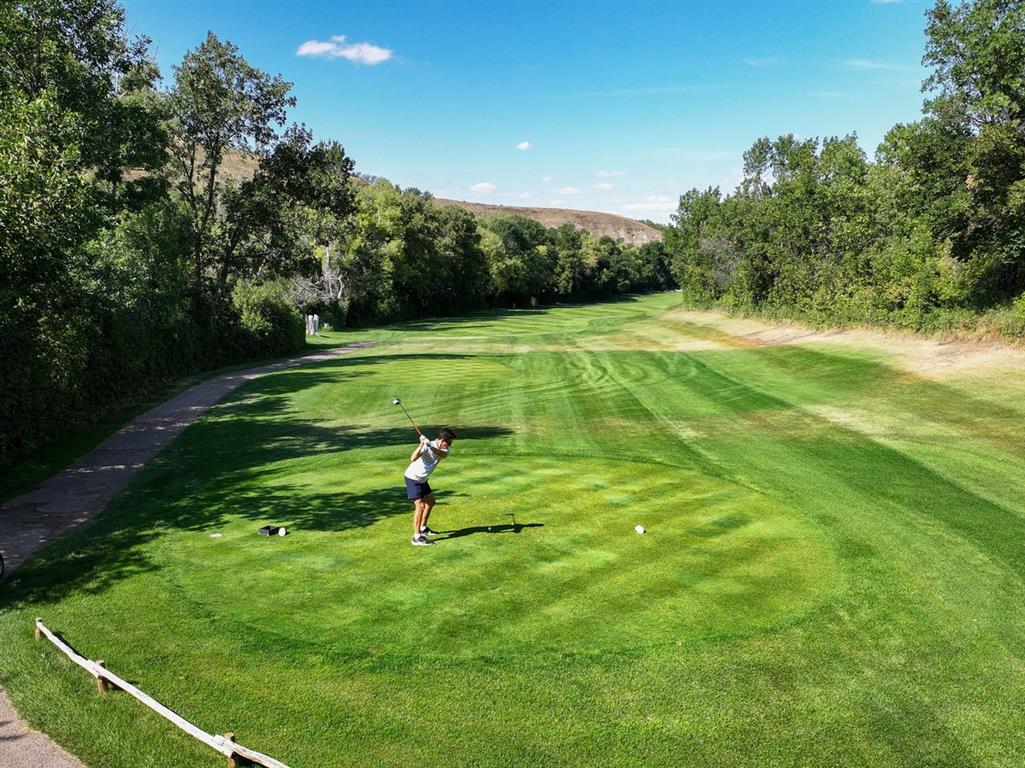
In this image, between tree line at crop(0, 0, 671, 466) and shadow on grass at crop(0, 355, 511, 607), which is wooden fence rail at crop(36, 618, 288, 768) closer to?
shadow on grass at crop(0, 355, 511, 607)

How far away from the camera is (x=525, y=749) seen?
23.8 feet

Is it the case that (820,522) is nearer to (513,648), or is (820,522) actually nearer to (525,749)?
(513,648)

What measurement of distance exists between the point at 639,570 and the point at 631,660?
2.70 metres

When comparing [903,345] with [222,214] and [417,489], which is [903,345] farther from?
[222,214]

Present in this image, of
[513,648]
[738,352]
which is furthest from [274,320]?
[513,648]

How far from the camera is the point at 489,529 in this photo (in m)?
13.4

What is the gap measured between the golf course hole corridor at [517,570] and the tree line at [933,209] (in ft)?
78.5

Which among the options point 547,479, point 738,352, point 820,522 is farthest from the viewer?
point 738,352

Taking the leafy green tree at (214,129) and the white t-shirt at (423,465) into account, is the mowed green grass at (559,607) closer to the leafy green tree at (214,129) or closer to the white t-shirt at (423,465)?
the white t-shirt at (423,465)

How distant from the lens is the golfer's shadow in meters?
13.1

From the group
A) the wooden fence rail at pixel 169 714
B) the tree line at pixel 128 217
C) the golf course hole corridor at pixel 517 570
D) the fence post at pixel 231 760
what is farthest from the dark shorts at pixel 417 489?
the tree line at pixel 128 217

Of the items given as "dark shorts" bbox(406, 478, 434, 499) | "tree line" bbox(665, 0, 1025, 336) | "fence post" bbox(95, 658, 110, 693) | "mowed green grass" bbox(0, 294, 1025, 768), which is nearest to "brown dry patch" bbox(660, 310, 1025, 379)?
"tree line" bbox(665, 0, 1025, 336)

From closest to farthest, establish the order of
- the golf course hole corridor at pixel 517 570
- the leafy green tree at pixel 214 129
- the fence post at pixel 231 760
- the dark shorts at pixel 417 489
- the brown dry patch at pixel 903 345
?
1. the fence post at pixel 231 760
2. the golf course hole corridor at pixel 517 570
3. the dark shorts at pixel 417 489
4. the brown dry patch at pixel 903 345
5. the leafy green tree at pixel 214 129

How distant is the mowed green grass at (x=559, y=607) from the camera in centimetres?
756
